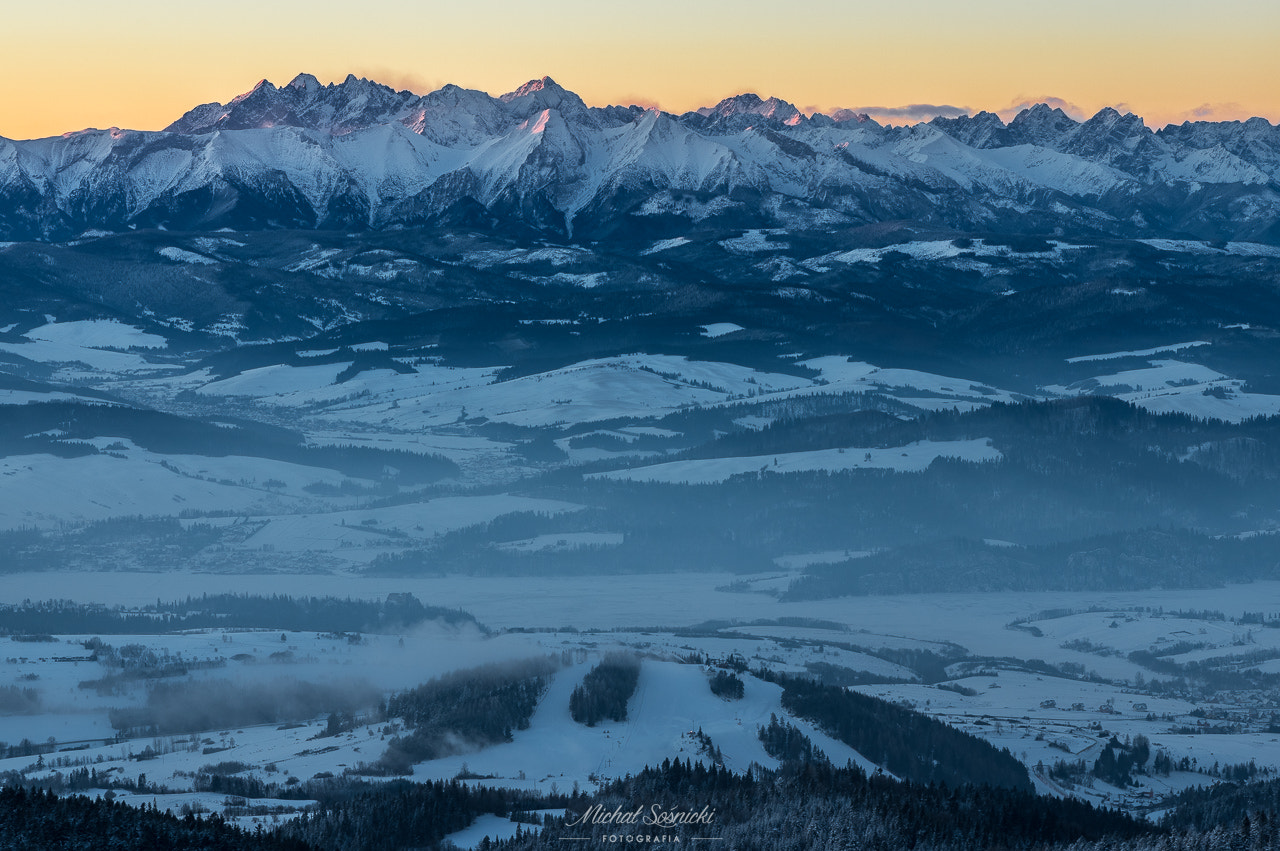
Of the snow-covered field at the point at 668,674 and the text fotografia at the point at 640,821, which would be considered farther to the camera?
the snow-covered field at the point at 668,674

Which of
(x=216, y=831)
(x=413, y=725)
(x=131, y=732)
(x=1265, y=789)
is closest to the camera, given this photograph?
(x=216, y=831)

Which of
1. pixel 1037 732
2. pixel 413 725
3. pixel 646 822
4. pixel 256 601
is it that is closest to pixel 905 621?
pixel 256 601

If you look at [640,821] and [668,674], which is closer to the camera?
[640,821]

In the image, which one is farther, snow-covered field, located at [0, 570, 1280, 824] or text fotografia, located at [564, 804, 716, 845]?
snow-covered field, located at [0, 570, 1280, 824]

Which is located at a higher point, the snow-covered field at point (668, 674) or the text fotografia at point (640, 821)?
the text fotografia at point (640, 821)

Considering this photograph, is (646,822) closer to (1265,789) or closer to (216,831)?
(216,831)

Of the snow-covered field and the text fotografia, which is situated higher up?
the text fotografia

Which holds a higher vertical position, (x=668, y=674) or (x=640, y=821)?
(x=640, y=821)

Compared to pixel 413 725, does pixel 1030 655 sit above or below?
below
